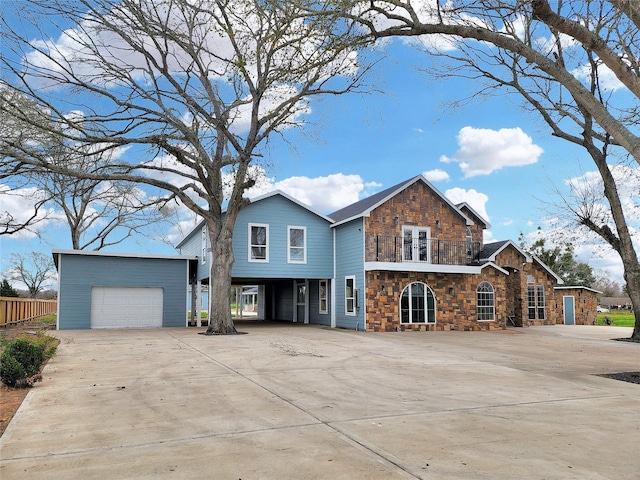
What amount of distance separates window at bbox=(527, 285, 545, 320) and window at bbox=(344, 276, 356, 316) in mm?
10969

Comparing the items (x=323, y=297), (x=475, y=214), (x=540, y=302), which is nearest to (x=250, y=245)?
(x=323, y=297)

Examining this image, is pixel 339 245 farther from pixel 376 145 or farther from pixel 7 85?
pixel 7 85

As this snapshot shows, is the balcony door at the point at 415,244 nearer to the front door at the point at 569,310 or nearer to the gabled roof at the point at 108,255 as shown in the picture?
the gabled roof at the point at 108,255

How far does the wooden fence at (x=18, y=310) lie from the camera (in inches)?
875

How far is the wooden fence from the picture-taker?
2222 centimetres

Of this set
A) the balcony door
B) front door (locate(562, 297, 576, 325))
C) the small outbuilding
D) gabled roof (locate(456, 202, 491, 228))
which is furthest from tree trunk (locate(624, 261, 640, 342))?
front door (locate(562, 297, 576, 325))

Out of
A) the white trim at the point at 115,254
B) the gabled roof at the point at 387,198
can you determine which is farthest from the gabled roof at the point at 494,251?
the white trim at the point at 115,254

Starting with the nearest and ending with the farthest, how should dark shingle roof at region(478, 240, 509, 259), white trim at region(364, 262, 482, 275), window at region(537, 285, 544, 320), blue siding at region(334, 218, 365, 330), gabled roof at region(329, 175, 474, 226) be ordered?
1. white trim at region(364, 262, 482, 275)
2. blue siding at region(334, 218, 365, 330)
3. gabled roof at region(329, 175, 474, 226)
4. dark shingle roof at region(478, 240, 509, 259)
5. window at region(537, 285, 544, 320)

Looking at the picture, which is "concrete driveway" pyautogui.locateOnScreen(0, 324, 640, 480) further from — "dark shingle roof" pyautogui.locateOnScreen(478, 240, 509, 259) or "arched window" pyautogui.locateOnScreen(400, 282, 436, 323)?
"dark shingle roof" pyautogui.locateOnScreen(478, 240, 509, 259)

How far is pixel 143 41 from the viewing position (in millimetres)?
15484

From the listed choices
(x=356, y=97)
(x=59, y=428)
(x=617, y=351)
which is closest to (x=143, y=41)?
(x=356, y=97)

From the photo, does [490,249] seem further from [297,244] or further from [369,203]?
[297,244]

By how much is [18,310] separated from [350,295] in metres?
18.1

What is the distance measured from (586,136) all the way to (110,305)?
66.2ft
